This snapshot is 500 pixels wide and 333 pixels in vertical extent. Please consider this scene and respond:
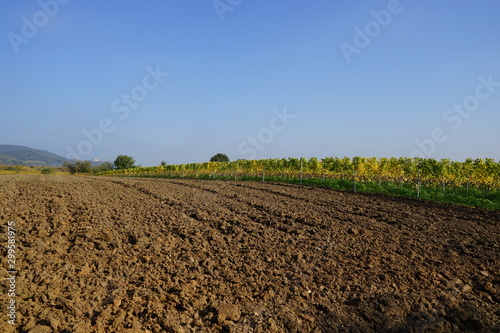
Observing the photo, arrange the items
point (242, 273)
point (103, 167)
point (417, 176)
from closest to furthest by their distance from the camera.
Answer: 1. point (242, 273)
2. point (417, 176)
3. point (103, 167)

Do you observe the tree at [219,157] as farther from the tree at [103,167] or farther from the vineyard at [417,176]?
the vineyard at [417,176]

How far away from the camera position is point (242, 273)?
5641mm

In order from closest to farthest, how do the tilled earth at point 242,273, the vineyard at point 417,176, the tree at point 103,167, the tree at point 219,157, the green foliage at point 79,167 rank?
the tilled earth at point 242,273 → the vineyard at point 417,176 → the green foliage at point 79,167 → the tree at point 103,167 → the tree at point 219,157

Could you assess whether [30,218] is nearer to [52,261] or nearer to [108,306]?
[52,261]

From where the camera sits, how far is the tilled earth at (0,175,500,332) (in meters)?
4.18

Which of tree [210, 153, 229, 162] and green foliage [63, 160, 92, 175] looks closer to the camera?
green foliage [63, 160, 92, 175]

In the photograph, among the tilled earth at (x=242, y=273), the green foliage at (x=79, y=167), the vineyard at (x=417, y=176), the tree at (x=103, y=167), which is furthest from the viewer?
the tree at (x=103, y=167)

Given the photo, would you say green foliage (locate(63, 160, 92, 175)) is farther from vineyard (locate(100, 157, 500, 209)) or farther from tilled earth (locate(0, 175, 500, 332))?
tilled earth (locate(0, 175, 500, 332))

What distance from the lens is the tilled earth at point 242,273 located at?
4184 mm

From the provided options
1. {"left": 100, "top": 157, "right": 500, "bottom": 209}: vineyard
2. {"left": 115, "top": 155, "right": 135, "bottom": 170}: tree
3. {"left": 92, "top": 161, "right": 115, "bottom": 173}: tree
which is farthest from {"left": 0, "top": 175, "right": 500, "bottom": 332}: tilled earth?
{"left": 92, "top": 161, "right": 115, "bottom": 173}: tree

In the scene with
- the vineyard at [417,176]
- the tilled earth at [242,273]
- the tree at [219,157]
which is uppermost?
the tree at [219,157]

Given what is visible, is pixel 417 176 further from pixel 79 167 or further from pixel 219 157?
pixel 79 167

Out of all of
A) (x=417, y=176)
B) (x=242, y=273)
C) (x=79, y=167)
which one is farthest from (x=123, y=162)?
(x=242, y=273)

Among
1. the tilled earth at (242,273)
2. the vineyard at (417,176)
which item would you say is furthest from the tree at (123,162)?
the tilled earth at (242,273)
